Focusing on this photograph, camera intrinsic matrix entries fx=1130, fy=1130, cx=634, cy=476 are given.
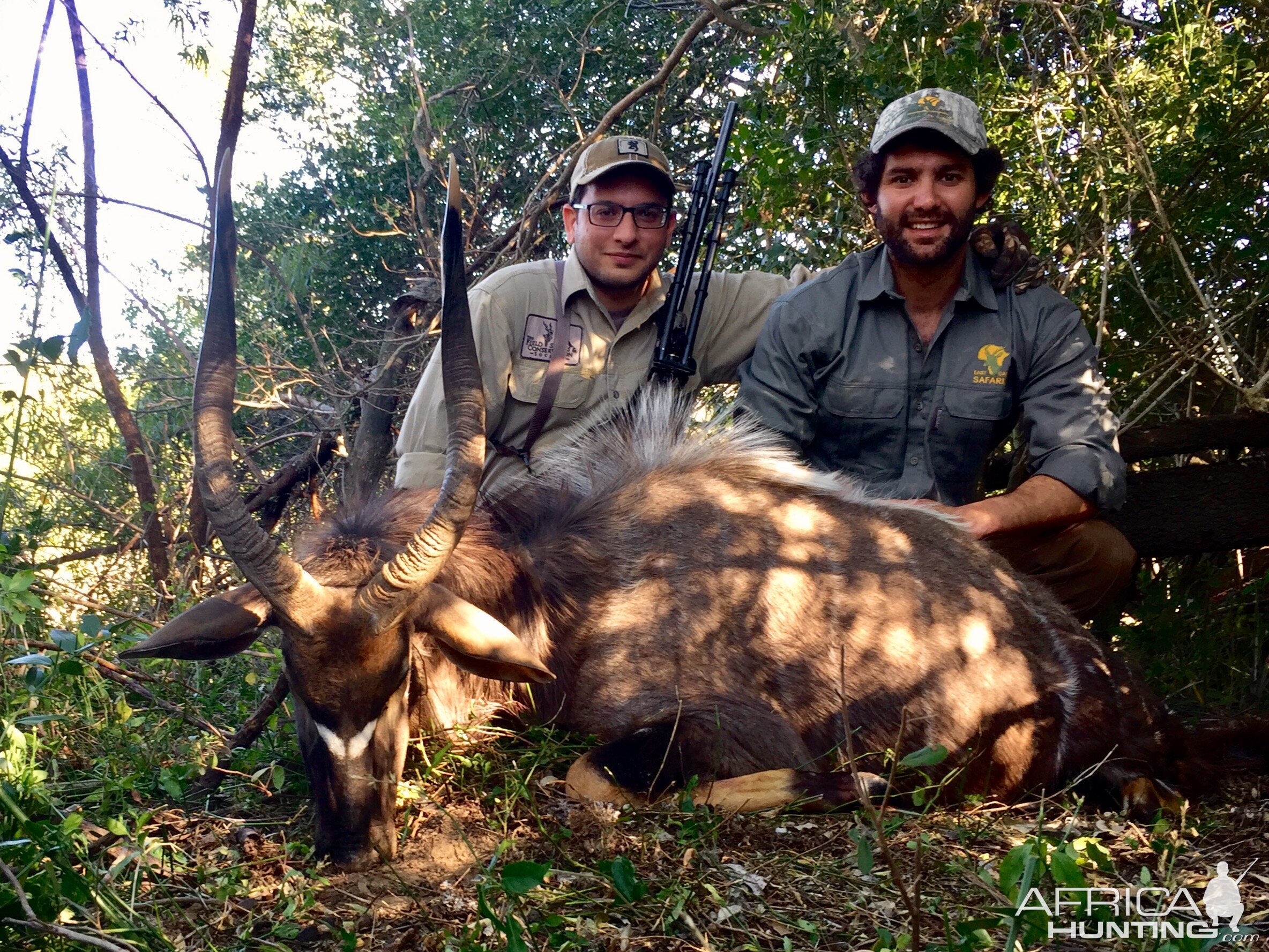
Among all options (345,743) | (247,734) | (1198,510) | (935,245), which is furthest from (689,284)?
(345,743)

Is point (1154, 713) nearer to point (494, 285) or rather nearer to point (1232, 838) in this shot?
point (1232, 838)

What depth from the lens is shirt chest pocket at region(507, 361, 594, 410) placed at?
5047mm

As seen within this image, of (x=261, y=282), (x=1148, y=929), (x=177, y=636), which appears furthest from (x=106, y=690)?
(x=261, y=282)

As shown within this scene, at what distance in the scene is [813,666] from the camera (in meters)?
3.72

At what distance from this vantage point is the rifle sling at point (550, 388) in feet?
16.4

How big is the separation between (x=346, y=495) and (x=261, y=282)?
506 centimetres

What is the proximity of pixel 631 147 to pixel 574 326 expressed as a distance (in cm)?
83

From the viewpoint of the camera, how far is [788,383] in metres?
4.70

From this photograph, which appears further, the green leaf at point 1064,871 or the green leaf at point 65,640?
the green leaf at point 65,640

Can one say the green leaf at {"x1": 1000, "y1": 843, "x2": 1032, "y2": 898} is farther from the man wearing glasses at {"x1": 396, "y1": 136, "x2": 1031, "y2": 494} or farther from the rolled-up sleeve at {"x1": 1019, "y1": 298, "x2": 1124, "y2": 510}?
the man wearing glasses at {"x1": 396, "y1": 136, "x2": 1031, "y2": 494}

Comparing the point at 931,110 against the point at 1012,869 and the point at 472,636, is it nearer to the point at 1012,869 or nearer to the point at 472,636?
the point at 472,636

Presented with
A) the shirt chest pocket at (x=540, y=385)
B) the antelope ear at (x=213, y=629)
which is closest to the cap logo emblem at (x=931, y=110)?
the shirt chest pocket at (x=540, y=385)

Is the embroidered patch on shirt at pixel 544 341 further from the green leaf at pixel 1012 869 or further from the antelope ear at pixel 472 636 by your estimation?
the green leaf at pixel 1012 869

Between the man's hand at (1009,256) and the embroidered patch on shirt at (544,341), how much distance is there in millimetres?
1762
